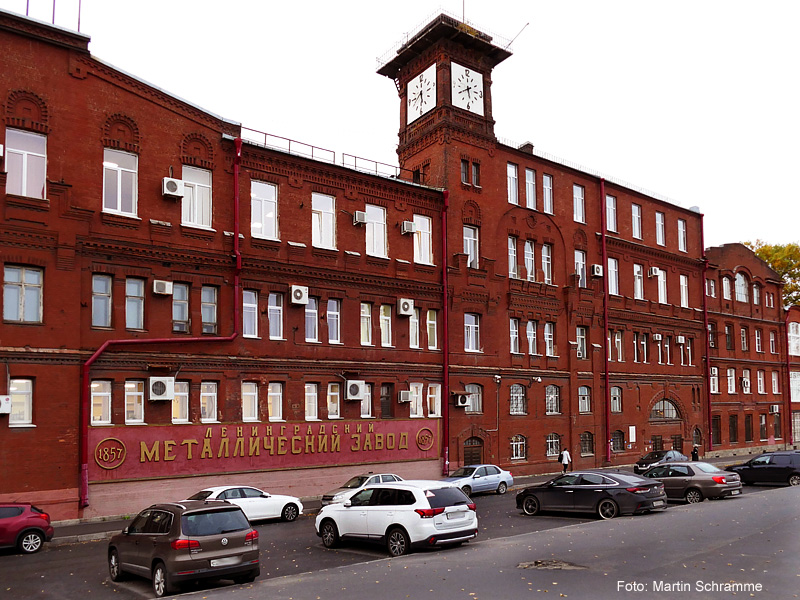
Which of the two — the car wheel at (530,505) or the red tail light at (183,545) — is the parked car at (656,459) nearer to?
the car wheel at (530,505)

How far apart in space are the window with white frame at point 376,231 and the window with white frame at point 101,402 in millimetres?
12407

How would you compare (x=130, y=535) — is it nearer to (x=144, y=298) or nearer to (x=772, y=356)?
(x=144, y=298)

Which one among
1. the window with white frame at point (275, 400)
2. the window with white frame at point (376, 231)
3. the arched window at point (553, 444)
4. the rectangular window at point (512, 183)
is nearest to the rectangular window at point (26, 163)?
the window with white frame at point (275, 400)

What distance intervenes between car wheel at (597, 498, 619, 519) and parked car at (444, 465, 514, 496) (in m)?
8.12

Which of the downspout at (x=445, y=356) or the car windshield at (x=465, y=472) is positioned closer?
the car windshield at (x=465, y=472)

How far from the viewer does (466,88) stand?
125 feet

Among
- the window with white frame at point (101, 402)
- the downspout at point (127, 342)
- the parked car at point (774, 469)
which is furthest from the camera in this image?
the parked car at point (774, 469)

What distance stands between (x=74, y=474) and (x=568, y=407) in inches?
994

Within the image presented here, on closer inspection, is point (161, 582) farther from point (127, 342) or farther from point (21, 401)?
point (127, 342)

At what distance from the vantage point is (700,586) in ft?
40.5

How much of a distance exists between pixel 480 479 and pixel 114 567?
58.0 feet

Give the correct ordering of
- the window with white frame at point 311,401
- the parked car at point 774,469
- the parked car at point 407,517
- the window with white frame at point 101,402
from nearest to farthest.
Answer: the parked car at point 407,517
the window with white frame at point 101,402
the window with white frame at point 311,401
the parked car at point 774,469

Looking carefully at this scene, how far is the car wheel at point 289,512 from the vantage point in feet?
79.8

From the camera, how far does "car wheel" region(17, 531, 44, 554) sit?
748 inches
